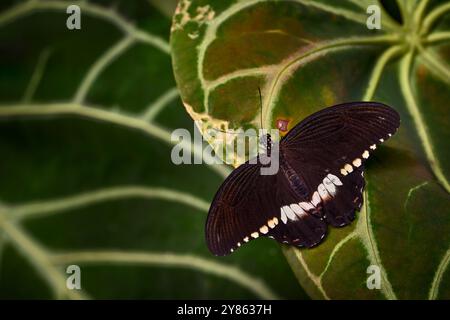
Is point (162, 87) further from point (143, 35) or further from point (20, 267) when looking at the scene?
point (20, 267)

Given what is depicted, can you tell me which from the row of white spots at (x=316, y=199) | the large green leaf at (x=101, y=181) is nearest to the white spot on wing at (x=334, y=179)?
the row of white spots at (x=316, y=199)

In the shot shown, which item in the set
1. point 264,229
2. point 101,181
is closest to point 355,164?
point 264,229

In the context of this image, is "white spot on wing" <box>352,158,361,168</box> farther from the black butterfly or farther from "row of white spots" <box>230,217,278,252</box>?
"row of white spots" <box>230,217,278,252</box>

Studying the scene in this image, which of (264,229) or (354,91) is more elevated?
(354,91)

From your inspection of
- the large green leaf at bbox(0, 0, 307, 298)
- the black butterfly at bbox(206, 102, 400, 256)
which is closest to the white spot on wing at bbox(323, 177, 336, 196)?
the black butterfly at bbox(206, 102, 400, 256)

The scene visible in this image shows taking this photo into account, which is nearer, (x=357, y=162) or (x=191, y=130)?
(x=357, y=162)

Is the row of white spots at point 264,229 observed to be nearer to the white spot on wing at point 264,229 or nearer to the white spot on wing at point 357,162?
the white spot on wing at point 264,229

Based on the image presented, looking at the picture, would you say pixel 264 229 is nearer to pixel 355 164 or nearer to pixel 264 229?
pixel 264 229
